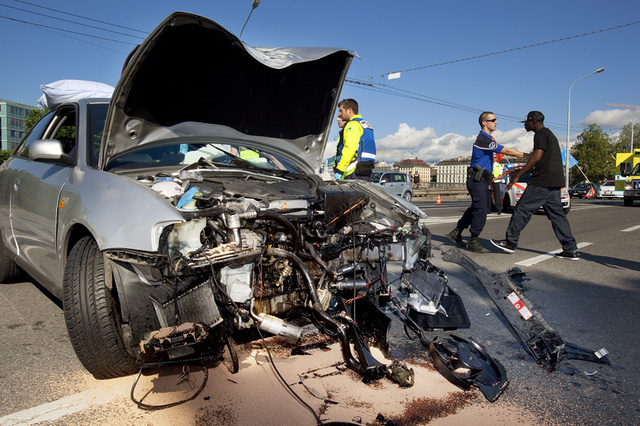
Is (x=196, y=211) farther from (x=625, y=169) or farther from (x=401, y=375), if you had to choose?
(x=625, y=169)

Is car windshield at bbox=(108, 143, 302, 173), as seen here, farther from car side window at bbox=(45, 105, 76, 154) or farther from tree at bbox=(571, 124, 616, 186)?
tree at bbox=(571, 124, 616, 186)

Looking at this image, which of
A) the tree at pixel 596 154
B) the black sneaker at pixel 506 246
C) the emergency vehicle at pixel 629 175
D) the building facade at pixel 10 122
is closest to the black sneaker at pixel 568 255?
the black sneaker at pixel 506 246

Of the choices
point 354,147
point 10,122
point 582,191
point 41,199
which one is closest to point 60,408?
point 41,199

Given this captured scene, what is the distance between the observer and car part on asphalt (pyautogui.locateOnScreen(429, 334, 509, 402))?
8.47ft

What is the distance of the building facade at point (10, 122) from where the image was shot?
103 m

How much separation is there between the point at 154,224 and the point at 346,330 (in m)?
1.24

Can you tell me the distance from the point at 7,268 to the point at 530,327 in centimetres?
468

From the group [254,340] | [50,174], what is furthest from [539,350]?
[50,174]

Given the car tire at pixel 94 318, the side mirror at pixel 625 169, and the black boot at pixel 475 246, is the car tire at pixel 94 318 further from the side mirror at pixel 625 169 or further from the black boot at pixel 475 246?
the side mirror at pixel 625 169

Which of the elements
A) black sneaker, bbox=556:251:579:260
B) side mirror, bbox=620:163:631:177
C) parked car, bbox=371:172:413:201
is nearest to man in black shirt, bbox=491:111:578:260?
black sneaker, bbox=556:251:579:260

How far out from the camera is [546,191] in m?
6.28

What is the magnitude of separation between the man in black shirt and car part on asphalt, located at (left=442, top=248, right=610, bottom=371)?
11.1 feet

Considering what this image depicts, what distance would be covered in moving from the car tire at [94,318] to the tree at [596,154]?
79.6 m

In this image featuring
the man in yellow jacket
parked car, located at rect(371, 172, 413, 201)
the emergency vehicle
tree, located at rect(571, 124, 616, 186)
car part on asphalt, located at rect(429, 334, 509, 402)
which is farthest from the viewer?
tree, located at rect(571, 124, 616, 186)
